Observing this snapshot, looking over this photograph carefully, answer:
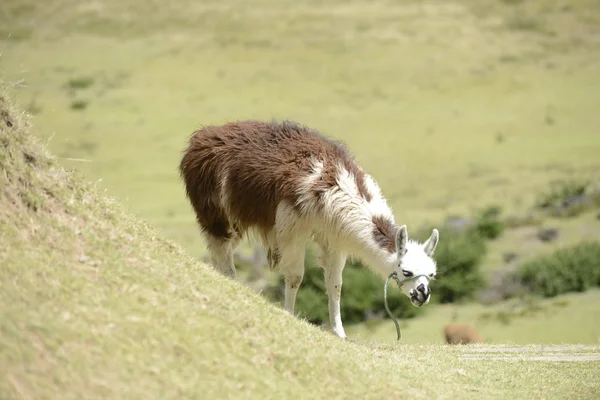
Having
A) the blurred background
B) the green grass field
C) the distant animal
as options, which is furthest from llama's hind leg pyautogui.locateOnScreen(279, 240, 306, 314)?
the blurred background

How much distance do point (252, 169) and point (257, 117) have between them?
41.3m

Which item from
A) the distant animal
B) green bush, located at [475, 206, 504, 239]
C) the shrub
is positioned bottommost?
the shrub

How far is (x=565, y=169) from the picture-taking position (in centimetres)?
4453

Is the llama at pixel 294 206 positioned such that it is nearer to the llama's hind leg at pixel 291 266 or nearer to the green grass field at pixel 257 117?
the llama's hind leg at pixel 291 266

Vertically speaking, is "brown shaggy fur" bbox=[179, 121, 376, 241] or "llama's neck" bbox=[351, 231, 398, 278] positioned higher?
"brown shaggy fur" bbox=[179, 121, 376, 241]

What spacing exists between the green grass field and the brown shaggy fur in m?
1.19

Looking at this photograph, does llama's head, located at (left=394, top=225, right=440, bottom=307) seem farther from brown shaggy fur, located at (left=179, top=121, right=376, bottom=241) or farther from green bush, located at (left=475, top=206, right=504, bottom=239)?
green bush, located at (left=475, top=206, right=504, bottom=239)

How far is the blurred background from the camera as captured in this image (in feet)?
89.8

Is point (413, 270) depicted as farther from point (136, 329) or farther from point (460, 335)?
point (460, 335)

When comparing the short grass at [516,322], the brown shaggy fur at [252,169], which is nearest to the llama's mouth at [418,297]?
the brown shaggy fur at [252,169]

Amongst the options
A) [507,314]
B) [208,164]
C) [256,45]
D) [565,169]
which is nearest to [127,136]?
[256,45]

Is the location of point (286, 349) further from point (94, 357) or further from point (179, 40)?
point (179, 40)

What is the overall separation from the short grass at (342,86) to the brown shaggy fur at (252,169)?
22.8 metres

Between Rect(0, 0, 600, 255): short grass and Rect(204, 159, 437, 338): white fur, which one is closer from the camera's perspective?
Rect(204, 159, 437, 338): white fur
